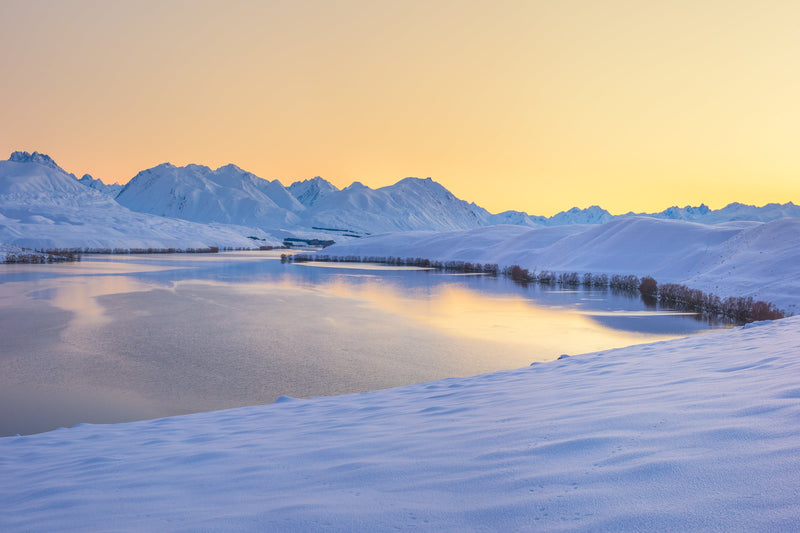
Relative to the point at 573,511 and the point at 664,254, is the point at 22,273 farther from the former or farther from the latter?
the point at 664,254

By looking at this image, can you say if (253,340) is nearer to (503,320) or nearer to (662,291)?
(503,320)

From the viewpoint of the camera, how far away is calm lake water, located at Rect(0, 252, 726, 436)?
11.9 metres

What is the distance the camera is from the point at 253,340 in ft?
60.8

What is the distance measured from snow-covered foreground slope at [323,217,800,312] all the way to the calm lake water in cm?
592

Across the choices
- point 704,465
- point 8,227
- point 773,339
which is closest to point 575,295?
point 773,339

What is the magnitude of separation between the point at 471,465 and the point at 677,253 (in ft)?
161

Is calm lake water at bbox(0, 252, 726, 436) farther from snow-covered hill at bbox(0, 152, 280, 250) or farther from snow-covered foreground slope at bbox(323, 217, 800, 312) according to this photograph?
snow-covered hill at bbox(0, 152, 280, 250)

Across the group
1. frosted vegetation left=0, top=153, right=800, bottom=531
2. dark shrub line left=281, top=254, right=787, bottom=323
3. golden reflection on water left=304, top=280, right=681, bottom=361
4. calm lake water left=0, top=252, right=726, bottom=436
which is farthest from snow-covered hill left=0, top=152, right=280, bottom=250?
frosted vegetation left=0, top=153, right=800, bottom=531

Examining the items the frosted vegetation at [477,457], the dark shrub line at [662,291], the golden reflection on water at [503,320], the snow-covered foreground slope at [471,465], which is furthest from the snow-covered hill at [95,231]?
the snow-covered foreground slope at [471,465]

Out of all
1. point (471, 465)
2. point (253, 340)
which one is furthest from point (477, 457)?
point (253, 340)

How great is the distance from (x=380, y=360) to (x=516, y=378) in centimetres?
692

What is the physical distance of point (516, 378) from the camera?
30.7 ft

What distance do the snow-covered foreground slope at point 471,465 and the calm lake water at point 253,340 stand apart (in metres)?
4.54

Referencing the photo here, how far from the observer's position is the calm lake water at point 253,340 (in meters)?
11.9
